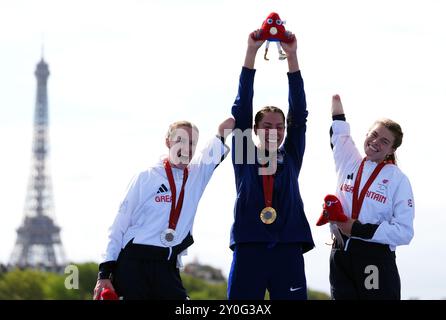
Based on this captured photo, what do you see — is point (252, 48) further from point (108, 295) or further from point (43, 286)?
point (43, 286)

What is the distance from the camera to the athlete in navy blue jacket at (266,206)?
7.78m

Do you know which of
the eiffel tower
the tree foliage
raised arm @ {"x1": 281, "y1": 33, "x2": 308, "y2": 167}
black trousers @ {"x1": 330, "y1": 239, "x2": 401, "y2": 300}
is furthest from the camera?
the eiffel tower

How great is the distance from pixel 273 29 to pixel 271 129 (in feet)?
2.94

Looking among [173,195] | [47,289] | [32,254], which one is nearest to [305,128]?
[173,195]

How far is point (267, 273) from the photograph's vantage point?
7812 millimetres

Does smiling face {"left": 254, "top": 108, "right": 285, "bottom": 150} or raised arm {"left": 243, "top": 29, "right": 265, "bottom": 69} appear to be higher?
raised arm {"left": 243, "top": 29, "right": 265, "bottom": 69}

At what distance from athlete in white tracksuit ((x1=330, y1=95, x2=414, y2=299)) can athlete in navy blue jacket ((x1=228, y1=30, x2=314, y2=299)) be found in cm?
41

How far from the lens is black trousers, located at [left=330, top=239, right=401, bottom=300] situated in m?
7.99

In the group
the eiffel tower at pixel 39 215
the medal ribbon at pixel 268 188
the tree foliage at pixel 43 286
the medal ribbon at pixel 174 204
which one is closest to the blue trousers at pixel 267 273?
the medal ribbon at pixel 268 188

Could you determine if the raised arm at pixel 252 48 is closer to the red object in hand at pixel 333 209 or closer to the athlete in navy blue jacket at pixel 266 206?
the athlete in navy blue jacket at pixel 266 206

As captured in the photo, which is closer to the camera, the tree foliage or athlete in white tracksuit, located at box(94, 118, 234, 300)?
athlete in white tracksuit, located at box(94, 118, 234, 300)

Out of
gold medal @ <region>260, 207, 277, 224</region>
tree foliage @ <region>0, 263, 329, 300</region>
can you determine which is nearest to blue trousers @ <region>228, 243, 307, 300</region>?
gold medal @ <region>260, 207, 277, 224</region>

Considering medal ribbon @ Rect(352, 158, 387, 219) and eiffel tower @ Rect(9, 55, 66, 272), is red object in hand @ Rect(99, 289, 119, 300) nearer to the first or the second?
medal ribbon @ Rect(352, 158, 387, 219)

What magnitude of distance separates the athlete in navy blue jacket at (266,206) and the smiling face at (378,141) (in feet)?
2.23
